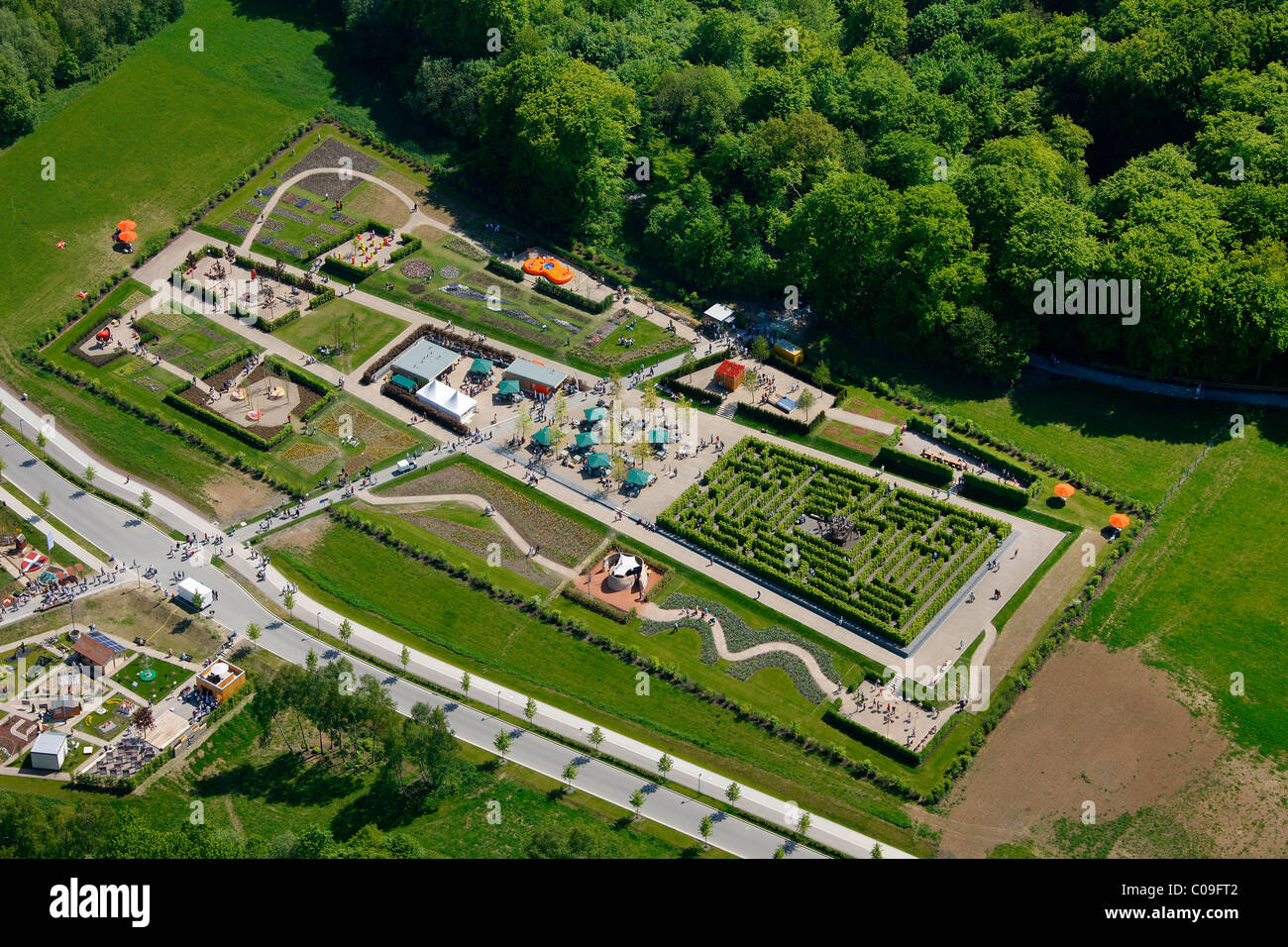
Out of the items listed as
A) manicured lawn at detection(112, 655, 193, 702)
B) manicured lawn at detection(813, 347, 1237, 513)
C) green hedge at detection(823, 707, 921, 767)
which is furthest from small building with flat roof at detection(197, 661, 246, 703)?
manicured lawn at detection(813, 347, 1237, 513)

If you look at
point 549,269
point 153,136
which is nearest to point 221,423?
point 549,269

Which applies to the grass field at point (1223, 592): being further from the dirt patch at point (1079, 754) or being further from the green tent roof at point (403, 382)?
the green tent roof at point (403, 382)

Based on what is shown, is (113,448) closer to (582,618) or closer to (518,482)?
(518,482)

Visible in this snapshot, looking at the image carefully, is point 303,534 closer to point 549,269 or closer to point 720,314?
point 549,269

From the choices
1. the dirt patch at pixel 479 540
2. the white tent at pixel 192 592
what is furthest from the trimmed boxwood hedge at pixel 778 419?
the white tent at pixel 192 592

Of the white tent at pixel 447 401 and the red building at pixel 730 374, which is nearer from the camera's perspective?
the white tent at pixel 447 401

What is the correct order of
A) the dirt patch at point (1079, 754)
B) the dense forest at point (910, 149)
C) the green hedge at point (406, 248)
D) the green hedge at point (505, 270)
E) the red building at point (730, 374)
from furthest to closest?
the green hedge at point (406, 248) < the green hedge at point (505, 270) < the red building at point (730, 374) < the dense forest at point (910, 149) < the dirt patch at point (1079, 754)

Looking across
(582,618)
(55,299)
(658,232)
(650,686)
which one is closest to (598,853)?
(650,686)
